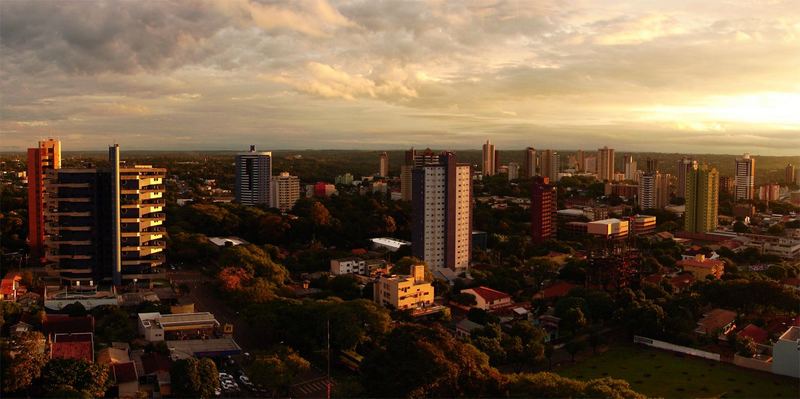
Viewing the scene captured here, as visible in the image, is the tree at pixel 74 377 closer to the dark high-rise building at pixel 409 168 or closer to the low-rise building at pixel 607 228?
the dark high-rise building at pixel 409 168

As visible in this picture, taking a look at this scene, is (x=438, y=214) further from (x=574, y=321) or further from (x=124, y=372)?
(x=124, y=372)

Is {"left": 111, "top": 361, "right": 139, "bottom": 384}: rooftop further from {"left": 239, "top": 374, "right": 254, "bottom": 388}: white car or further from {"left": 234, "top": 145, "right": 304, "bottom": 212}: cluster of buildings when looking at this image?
{"left": 234, "top": 145, "right": 304, "bottom": 212}: cluster of buildings

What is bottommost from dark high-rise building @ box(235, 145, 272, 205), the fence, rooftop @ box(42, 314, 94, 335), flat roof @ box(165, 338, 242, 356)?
the fence

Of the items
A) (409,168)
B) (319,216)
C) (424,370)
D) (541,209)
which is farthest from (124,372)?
(409,168)

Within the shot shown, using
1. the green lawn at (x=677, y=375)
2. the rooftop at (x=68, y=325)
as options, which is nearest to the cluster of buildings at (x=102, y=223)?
the rooftop at (x=68, y=325)

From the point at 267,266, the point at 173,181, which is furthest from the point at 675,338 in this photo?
the point at 173,181

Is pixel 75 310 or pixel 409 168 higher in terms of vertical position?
pixel 409 168

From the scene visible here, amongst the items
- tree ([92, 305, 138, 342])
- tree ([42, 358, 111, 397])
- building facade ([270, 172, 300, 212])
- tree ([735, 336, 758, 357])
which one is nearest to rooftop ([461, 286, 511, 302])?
tree ([735, 336, 758, 357])
